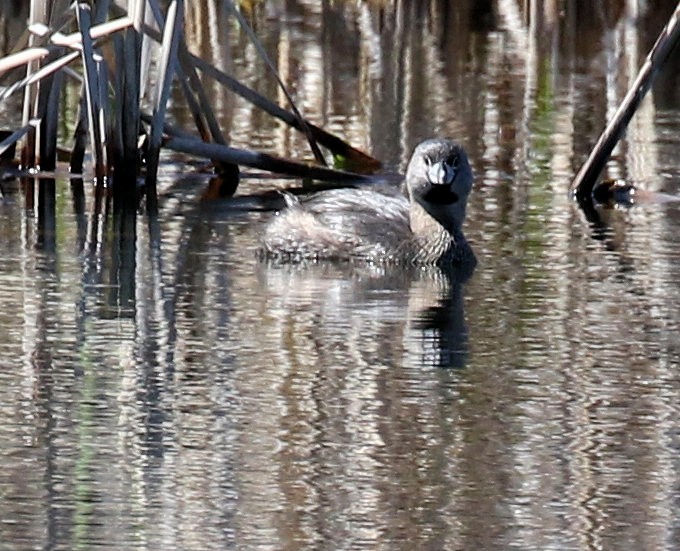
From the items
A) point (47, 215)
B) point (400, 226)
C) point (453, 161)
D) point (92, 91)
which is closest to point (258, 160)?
point (92, 91)

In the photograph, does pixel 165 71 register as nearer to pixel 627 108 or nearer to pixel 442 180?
pixel 442 180

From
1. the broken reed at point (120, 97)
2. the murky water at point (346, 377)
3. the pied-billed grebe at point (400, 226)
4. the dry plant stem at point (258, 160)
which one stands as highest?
the broken reed at point (120, 97)

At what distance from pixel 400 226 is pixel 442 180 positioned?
11.0 inches

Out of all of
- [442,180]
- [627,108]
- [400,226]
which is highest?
[627,108]

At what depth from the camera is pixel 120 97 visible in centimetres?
955

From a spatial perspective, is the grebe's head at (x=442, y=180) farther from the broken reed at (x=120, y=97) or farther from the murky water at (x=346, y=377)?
the broken reed at (x=120, y=97)

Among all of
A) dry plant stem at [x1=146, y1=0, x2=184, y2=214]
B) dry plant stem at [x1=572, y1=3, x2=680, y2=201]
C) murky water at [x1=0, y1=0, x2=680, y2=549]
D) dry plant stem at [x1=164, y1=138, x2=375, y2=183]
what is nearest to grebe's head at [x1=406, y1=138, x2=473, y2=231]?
murky water at [x1=0, y1=0, x2=680, y2=549]

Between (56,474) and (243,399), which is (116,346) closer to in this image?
(243,399)

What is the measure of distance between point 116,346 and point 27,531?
195 centimetres

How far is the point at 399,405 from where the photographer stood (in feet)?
19.2

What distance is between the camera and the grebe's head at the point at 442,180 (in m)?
8.57

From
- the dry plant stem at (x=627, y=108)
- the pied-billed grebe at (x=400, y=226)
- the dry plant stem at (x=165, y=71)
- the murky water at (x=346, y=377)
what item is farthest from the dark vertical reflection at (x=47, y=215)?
the dry plant stem at (x=627, y=108)

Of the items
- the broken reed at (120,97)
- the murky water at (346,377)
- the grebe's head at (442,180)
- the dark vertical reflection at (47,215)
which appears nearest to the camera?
the murky water at (346,377)

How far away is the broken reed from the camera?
9367mm
